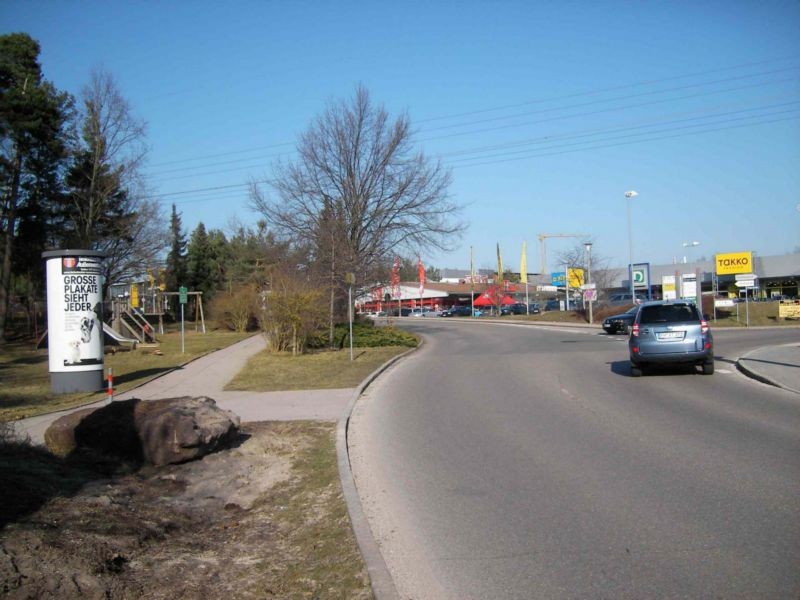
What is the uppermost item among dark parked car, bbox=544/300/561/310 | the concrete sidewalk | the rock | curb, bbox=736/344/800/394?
dark parked car, bbox=544/300/561/310

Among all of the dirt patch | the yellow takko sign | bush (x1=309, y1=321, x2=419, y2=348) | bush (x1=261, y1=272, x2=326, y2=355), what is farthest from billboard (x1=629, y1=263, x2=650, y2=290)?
the dirt patch

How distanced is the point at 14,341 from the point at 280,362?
23011 millimetres

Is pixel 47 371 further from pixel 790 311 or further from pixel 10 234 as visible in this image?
pixel 790 311

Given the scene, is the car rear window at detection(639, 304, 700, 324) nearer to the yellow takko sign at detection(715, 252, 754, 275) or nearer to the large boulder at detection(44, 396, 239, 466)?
the large boulder at detection(44, 396, 239, 466)

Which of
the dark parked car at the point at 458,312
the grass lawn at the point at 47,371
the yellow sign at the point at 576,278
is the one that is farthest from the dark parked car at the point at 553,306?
the grass lawn at the point at 47,371

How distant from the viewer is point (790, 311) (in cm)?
4244

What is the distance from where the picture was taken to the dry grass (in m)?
17.3

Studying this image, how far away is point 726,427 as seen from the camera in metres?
9.91

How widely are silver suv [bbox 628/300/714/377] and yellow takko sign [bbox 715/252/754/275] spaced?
172 ft

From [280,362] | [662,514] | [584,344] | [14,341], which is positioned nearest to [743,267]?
[584,344]

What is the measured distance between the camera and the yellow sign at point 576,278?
2437 inches

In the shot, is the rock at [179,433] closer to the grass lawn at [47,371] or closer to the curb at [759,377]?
the grass lawn at [47,371]

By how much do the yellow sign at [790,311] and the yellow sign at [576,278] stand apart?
1990 centimetres

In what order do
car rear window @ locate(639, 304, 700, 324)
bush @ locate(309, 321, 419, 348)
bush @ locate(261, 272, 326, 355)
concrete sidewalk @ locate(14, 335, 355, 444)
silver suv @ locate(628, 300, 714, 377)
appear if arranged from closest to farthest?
concrete sidewalk @ locate(14, 335, 355, 444) → silver suv @ locate(628, 300, 714, 377) → car rear window @ locate(639, 304, 700, 324) → bush @ locate(261, 272, 326, 355) → bush @ locate(309, 321, 419, 348)
